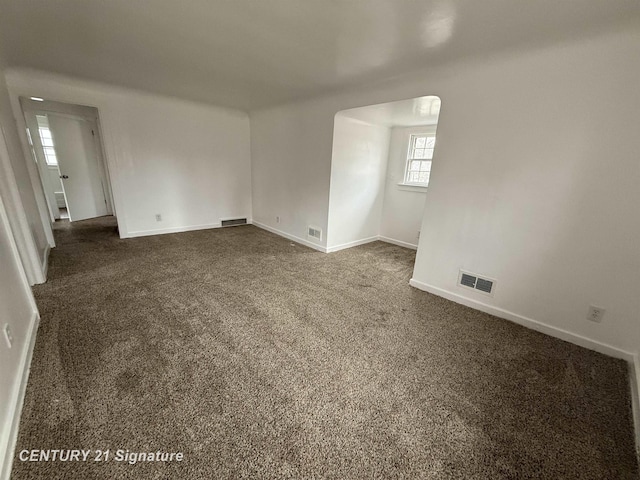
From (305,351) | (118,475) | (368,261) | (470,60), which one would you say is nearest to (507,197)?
(470,60)

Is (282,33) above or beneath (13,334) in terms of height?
above

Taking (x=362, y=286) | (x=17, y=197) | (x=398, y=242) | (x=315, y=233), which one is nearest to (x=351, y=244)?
(x=315, y=233)

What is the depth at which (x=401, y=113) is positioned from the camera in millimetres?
3270

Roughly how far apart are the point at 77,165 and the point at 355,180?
5.58m

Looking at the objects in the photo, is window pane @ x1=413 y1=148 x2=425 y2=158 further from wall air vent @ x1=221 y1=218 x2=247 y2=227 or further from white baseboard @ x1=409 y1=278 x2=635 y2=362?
wall air vent @ x1=221 y1=218 x2=247 y2=227

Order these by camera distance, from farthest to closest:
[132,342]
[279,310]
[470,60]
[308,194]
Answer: [308,194] < [279,310] < [470,60] < [132,342]

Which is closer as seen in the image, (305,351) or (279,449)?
(279,449)

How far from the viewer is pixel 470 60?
6.95 ft

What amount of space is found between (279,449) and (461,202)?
7.97ft

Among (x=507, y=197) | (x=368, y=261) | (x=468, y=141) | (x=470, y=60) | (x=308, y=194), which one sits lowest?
(x=368, y=261)

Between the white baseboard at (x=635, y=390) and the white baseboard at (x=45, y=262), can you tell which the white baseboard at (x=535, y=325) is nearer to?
the white baseboard at (x=635, y=390)

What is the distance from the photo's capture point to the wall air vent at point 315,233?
3.97 m

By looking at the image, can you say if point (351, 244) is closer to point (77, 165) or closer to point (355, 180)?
point (355, 180)

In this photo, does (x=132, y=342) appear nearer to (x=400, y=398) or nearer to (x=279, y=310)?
(x=279, y=310)
